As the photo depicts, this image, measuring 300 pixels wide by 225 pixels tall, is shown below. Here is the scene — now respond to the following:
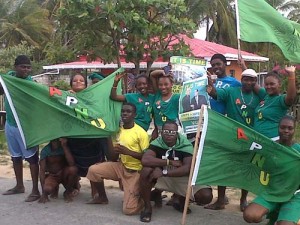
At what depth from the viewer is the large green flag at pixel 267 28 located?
555 cm

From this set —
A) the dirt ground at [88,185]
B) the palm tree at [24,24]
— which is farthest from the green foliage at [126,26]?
the palm tree at [24,24]

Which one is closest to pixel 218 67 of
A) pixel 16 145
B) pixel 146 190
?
pixel 146 190

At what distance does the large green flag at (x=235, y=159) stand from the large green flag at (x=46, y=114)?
1.66 metres

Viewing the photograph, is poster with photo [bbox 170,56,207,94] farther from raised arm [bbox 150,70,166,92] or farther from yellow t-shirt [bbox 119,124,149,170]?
yellow t-shirt [bbox 119,124,149,170]

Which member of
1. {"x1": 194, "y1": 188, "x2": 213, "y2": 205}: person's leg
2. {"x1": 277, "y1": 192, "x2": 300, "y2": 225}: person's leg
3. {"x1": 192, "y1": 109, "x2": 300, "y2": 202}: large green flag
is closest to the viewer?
{"x1": 277, "y1": 192, "x2": 300, "y2": 225}: person's leg

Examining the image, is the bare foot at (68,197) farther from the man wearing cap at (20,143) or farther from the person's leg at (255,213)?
the person's leg at (255,213)

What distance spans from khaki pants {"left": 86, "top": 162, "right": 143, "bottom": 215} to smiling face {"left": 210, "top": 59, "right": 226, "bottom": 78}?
5.31 feet

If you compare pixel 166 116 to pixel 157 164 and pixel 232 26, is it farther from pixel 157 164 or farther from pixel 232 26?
pixel 232 26

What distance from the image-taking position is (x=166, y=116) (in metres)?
5.49

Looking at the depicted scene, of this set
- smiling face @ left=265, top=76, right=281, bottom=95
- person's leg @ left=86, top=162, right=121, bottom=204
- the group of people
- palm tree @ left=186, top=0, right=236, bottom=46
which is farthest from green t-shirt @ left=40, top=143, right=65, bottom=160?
palm tree @ left=186, top=0, right=236, bottom=46

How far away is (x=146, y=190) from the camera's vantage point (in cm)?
Answer: 516

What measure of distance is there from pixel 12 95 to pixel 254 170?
3099 millimetres

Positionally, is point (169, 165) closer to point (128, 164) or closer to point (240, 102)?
point (128, 164)

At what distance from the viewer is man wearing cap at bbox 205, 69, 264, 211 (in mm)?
5340
